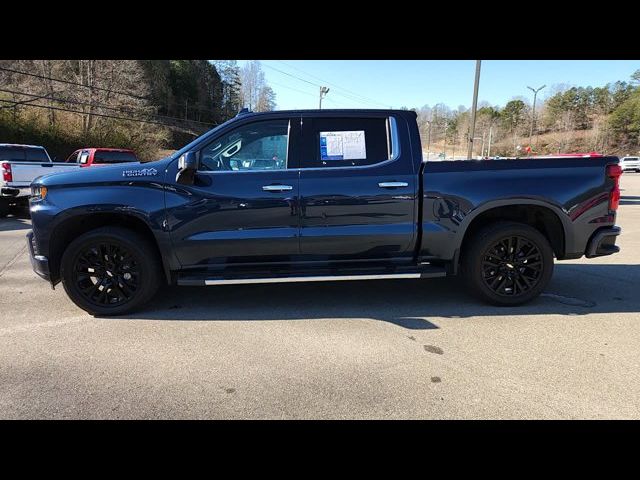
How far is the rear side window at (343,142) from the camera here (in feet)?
14.6

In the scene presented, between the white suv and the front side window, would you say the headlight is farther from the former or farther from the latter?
the white suv

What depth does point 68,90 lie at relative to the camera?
33969 mm

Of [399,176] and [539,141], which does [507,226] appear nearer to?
[399,176]

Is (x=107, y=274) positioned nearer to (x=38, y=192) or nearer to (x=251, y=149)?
(x=38, y=192)

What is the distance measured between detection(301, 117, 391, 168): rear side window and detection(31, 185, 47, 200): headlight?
2637mm

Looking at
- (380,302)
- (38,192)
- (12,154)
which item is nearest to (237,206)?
(380,302)

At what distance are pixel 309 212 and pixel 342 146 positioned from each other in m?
0.81

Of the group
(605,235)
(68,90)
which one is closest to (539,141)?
(68,90)

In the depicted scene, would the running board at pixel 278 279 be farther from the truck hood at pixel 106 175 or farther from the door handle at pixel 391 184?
the truck hood at pixel 106 175

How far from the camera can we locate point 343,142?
450cm

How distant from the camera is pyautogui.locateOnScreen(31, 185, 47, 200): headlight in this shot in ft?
13.9

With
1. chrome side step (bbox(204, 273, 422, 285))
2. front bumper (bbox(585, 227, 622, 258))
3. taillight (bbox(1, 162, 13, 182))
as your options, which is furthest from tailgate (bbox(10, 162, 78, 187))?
front bumper (bbox(585, 227, 622, 258))

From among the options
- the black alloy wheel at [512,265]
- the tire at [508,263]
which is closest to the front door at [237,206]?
the tire at [508,263]

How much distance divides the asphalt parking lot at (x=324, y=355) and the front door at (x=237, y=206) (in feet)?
2.28
